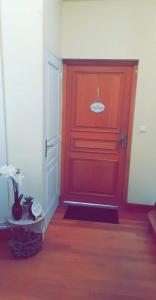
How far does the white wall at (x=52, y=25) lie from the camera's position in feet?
7.53

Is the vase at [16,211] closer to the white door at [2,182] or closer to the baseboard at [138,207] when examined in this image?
the white door at [2,182]

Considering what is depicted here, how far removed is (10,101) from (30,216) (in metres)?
1.14

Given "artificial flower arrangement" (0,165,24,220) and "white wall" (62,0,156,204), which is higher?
"white wall" (62,0,156,204)

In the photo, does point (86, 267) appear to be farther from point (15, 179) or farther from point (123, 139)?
point (123, 139)

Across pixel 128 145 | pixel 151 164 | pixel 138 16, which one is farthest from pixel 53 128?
pixel 138 16

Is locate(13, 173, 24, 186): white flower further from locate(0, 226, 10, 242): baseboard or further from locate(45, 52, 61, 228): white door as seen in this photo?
locate(0, 226, 10, 242): baseboard

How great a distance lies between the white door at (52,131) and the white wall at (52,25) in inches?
4.2

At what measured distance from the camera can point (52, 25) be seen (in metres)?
2.52

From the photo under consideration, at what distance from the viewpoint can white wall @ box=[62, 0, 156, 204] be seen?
2832mm

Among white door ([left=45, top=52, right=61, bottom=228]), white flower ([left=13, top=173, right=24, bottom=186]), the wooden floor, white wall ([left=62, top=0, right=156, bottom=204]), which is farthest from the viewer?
white wall ([left=62, top=0, right=156, bottom=204])

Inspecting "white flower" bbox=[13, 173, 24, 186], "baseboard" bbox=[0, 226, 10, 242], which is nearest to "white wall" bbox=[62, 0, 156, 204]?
"white flower" bbox=[13, 173, 24, 186]

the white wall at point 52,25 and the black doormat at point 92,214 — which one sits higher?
the white wall at point 52,25

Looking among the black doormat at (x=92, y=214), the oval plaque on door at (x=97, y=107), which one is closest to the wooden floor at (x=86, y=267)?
the black doormat at (x=92, y=214)

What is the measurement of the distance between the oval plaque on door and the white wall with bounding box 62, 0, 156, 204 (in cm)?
45
